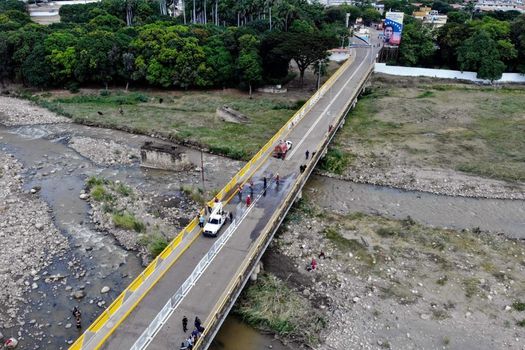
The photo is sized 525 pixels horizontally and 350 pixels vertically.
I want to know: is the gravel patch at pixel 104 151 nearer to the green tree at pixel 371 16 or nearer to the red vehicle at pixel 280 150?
the red vehicle at pixel 280 150

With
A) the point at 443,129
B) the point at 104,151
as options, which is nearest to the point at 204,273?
the point at 104,151

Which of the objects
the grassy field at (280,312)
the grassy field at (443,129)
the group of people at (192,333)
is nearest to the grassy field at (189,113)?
the grassy field at (443,129)

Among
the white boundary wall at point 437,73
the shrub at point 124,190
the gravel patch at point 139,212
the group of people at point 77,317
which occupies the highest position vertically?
the white boundary wall at point 437,73

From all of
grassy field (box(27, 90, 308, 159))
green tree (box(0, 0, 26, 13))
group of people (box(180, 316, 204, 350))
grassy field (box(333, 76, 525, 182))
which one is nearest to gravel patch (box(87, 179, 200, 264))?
group of people (box(180, 316, 204, 350))

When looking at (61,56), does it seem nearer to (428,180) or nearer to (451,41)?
(428,180)

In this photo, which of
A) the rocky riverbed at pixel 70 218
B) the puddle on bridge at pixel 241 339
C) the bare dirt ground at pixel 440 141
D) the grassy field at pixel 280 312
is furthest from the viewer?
Answer: the bare dirt ground at pixel 440 141

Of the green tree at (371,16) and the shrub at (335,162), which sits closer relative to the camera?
the shrub at (335,162)

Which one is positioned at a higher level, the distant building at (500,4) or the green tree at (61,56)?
the distant building at (500,4)

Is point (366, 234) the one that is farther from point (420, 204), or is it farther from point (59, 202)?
point (59, 202)
